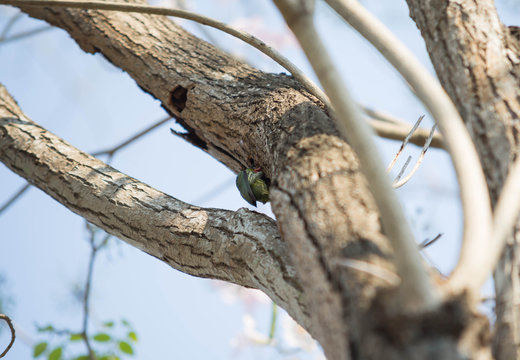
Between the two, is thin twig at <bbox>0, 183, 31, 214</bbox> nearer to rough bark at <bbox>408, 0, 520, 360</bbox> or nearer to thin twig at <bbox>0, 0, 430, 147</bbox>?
thin twig at <bbox>0, 0, 430, 147</bbox>

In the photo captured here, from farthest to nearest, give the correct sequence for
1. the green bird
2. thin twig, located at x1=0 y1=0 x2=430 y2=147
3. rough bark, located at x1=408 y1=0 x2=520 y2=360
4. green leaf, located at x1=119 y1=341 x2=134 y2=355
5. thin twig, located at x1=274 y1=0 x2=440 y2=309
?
green leaf, located at x1=119 y1=341 x2=134 y2=355, the green bird, thin twig, located at x1=0 y1=0 x2=430 y2=147, rough bark, located at x1=408 y1=0 x2=520 y2=360, thin twig, located at x1=274 y1=0 x2=440 y2=309

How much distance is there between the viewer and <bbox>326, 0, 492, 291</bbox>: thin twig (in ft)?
2.28

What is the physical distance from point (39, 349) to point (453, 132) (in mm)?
1960

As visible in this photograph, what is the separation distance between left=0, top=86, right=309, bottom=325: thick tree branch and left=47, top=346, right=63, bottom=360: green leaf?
75 centimetres

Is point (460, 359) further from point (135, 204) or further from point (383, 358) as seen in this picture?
point (135, 204)

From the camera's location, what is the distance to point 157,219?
4.59 feet

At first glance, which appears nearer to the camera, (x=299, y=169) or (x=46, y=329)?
(x=299, y=169)

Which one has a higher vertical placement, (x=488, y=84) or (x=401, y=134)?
(x=401, y=134)

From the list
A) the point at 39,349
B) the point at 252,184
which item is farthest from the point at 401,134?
the point at 39,349

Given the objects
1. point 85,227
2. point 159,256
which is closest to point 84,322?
point 85,227

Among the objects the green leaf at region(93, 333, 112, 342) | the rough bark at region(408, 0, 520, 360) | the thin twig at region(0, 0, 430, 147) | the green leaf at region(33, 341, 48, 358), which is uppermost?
the thin twig at region(0, 0, 430, 147)

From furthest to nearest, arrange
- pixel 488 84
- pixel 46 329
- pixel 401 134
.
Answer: pixel 401 134, pixel 46 329, pixel 488 84

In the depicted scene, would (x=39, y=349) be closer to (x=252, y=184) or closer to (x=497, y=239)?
(x=252, y=184)

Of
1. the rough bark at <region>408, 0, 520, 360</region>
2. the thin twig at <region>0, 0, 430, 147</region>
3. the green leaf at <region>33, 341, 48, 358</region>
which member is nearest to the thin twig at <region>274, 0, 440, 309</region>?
the rough bark at <region>408, 0, 520, 360</region>
